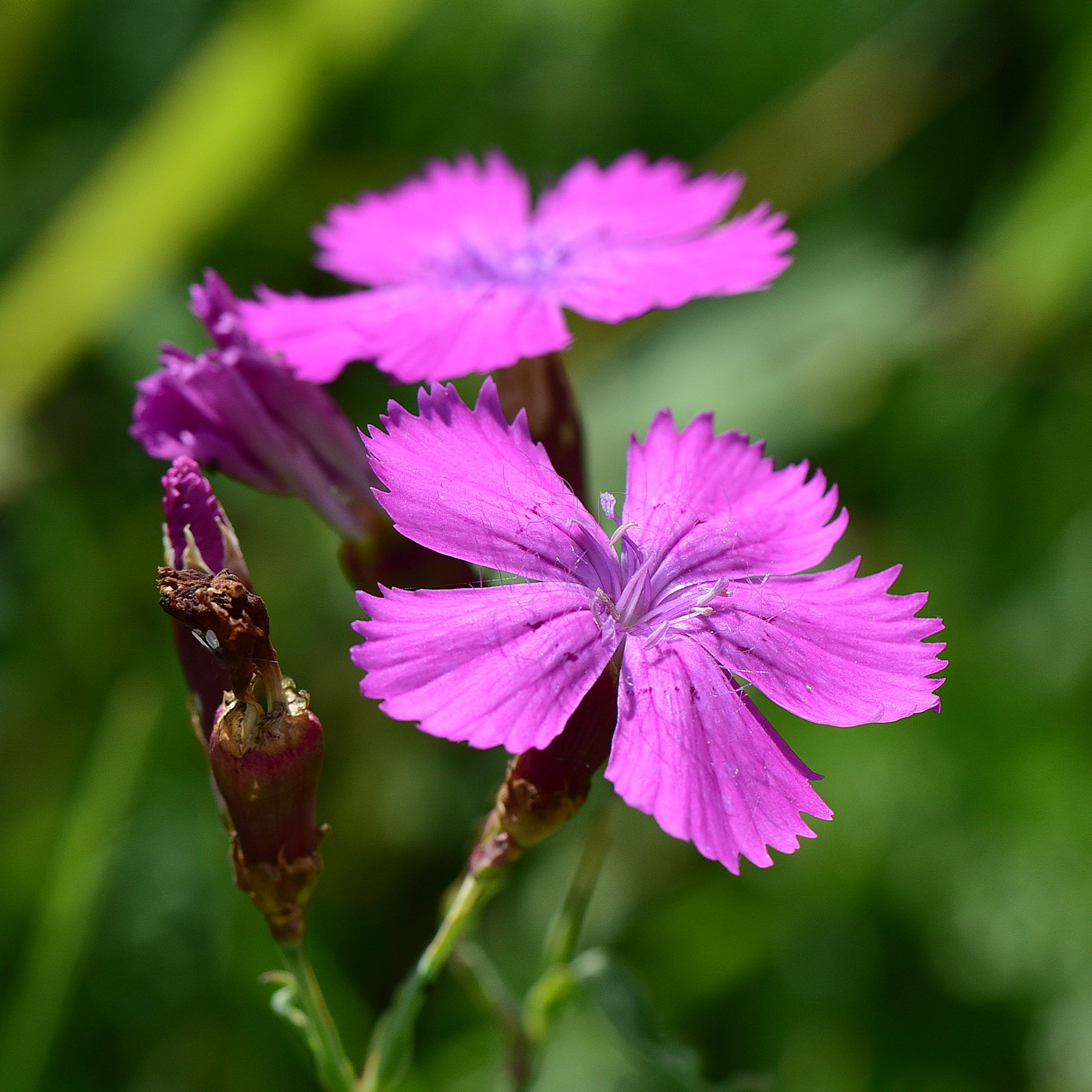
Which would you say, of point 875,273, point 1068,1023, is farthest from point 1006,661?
point 875,273

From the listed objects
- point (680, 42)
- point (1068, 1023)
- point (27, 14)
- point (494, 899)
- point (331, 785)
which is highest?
point (27, 14)

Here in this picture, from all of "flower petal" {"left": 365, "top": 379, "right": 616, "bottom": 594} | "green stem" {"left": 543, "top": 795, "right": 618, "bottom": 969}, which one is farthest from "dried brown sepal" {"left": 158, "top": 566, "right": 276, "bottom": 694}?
"green stem" {"left": 543, "top": 795, "right": 618, "bottom": 969}

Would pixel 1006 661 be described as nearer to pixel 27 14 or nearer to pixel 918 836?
pixel 918 836

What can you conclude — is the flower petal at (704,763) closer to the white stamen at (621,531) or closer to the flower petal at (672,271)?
the white stamen at (621,531)

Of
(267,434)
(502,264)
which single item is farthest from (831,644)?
(502,264)

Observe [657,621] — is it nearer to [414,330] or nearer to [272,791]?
[272,791]

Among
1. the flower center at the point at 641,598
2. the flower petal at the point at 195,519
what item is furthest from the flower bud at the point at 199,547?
the flower center at the point at 641,598

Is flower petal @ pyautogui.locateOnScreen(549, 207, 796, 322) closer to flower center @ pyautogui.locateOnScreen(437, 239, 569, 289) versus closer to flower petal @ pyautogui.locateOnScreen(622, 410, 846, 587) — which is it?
flower center @ pyautogui.locateOnScreen(437, 239, 569, 289)
